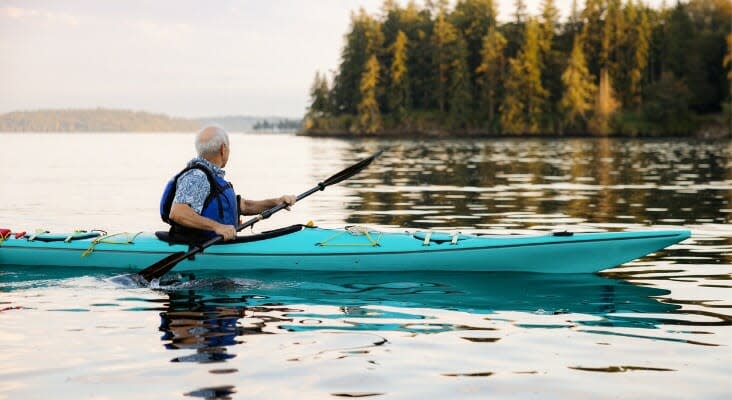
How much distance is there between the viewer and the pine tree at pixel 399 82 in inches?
3533

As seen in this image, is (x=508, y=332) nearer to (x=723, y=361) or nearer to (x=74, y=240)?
(x=723, y=361)

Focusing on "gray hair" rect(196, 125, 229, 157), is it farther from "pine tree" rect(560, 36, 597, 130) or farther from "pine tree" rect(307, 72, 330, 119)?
"pine tree" rect(307, 72, 330, 119)

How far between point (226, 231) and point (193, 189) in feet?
1.75

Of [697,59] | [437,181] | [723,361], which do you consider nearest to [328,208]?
[437,181]

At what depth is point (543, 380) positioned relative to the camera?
16.1 feet

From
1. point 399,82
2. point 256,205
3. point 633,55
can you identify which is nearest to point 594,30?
point 633,55

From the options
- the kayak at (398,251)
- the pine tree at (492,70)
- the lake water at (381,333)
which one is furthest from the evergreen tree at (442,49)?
the kayak at (398,251)

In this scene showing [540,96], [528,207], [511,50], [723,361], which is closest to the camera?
[723,361]

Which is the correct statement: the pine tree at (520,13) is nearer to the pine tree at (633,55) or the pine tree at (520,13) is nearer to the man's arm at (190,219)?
the pine tree at (633,55)

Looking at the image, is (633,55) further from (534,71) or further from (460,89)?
(460,89)

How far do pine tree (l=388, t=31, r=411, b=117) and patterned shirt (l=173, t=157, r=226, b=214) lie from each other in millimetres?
82729

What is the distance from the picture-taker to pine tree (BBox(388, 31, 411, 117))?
89.8 m

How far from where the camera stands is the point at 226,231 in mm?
8203

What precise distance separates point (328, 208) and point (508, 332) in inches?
422
